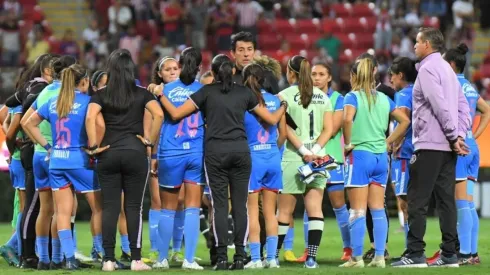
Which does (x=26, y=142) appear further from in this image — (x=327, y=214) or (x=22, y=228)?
(x=327, y=214)

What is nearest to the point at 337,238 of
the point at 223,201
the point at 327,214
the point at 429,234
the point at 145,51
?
the point at 429,234

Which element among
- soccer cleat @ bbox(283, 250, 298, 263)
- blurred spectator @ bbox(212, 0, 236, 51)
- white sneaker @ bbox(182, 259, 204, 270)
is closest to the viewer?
white sneaker @ bbox(182, 259, 204, 270)

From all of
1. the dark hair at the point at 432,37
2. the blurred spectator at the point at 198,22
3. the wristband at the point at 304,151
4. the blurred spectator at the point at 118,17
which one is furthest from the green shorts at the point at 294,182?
the blurred spectator at the point at 118,17

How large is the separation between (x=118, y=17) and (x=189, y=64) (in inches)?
595

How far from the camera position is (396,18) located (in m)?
25.5

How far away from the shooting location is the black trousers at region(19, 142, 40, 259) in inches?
446

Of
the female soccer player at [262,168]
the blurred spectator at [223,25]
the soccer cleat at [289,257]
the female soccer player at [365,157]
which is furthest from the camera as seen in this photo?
the blurred spectator at [223,25]

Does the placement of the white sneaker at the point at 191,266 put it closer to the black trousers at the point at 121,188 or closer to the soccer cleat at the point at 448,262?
the black trousers at the point at 121,188

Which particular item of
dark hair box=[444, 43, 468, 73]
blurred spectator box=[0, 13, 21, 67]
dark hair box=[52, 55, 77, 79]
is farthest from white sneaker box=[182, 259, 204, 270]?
blurred spectator box=[0, 13, 21, 67]

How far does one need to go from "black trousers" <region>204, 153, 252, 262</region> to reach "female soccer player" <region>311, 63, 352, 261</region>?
117 cm

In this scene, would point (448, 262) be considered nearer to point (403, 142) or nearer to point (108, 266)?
point (403, 142)

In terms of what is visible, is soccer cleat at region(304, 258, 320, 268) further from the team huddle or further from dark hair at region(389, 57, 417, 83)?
dark hair at region(389, 57, 417, 83)

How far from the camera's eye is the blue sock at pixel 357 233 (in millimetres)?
11156

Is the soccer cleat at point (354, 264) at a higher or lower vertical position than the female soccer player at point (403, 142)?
lower
